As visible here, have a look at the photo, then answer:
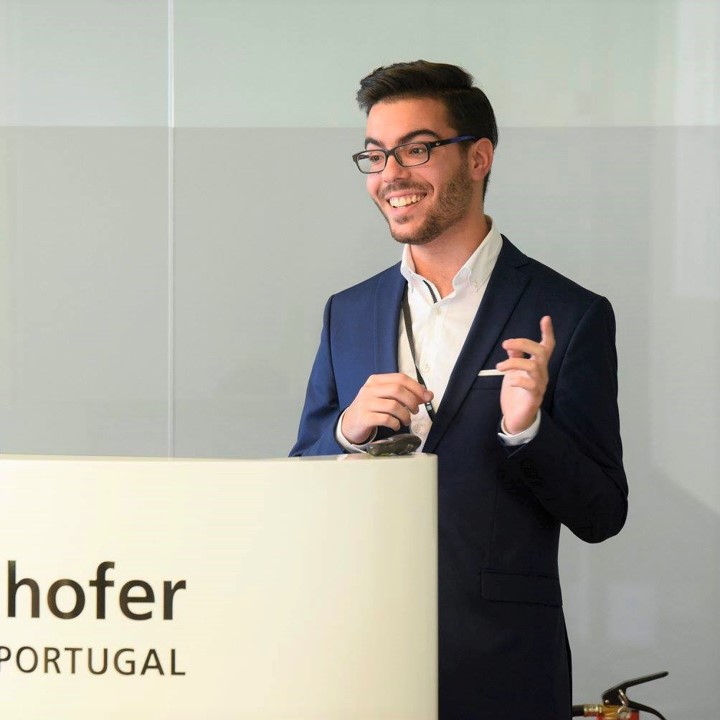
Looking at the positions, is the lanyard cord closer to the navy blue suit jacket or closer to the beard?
the navy blue suit jacket

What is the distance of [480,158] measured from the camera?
2186 millimetres

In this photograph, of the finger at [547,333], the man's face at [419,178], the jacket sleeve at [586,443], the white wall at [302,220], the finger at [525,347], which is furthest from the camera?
the white wall at [302,220]

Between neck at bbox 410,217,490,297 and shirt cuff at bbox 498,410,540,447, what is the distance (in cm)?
42

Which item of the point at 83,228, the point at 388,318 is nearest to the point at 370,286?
the point at 388,318

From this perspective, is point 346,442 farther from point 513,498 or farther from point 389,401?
point 513,498

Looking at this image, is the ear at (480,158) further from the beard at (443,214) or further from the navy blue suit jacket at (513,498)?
the navy blue suit jacket at (513,498)

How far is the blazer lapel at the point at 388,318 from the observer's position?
2041 mm

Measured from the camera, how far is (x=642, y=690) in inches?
138

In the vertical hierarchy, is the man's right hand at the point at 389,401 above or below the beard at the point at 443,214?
below

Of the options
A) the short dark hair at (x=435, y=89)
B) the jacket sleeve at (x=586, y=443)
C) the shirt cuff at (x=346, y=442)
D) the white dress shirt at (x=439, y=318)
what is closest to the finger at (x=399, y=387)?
the shirt cuff at (x=346, y=442)

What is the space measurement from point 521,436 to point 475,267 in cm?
44

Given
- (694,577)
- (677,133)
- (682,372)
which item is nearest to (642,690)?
(694,577)

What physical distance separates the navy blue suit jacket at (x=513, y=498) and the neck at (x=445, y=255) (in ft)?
0.29

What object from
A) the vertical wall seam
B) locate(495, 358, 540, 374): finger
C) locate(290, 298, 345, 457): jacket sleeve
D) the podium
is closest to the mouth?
locate(290, 298, 345, 457): jacket sleeve
